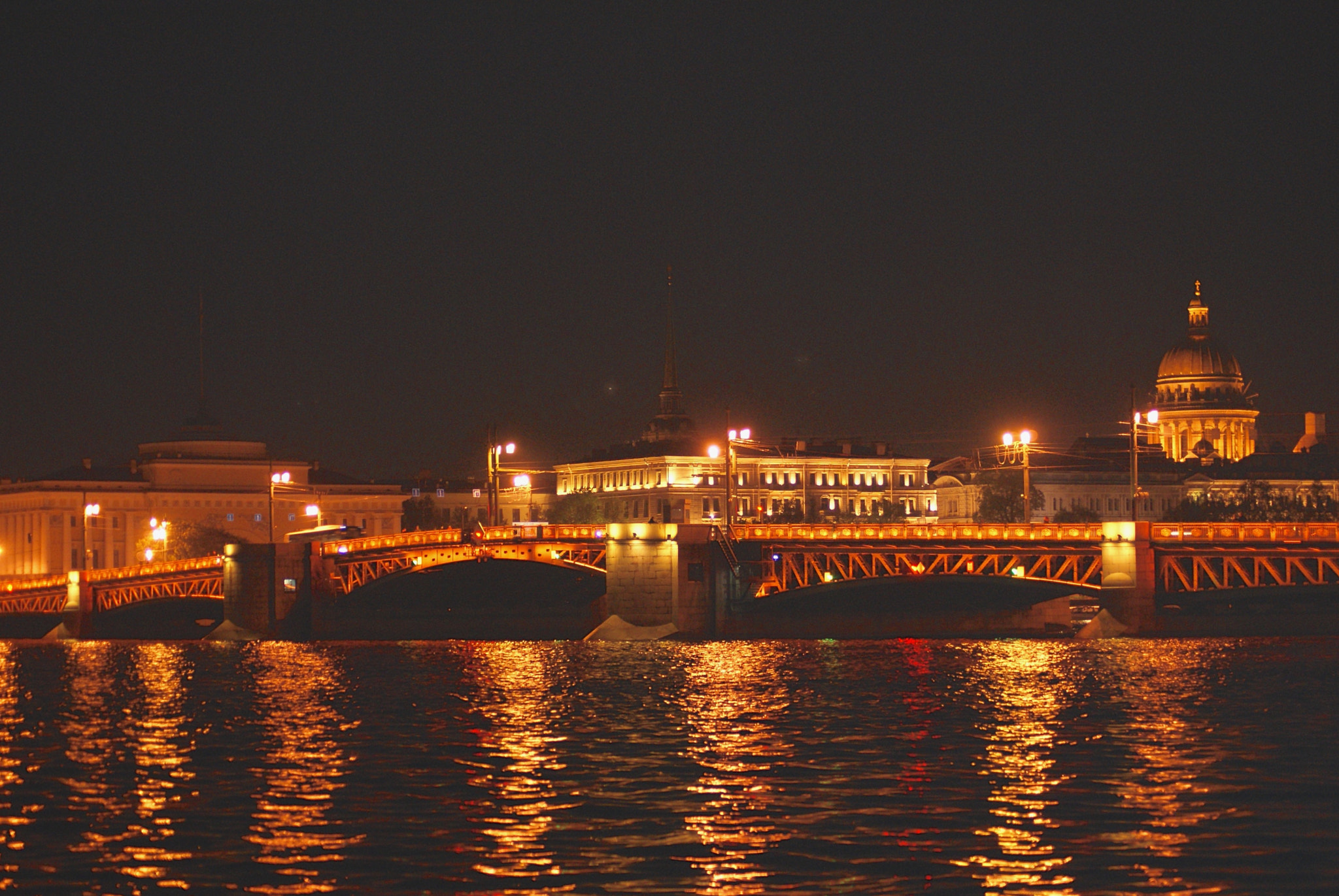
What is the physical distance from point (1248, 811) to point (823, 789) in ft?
27.9

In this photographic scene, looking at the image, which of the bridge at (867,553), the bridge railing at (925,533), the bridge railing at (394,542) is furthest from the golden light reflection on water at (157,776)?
the bridge railing at (925,533)

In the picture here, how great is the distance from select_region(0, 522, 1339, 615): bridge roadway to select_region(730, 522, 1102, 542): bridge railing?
0.23 feet

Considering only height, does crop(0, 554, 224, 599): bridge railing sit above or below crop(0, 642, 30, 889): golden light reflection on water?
above

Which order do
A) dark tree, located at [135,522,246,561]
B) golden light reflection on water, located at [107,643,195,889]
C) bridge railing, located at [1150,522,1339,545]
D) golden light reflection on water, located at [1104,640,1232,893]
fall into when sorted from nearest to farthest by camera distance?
golden light reflection on water, located at [107,643,195,889]
golden light reflection on water, located at [1104,640,1232,893]
bridge railing, located at [1150,522,1339,545]
dark tree, located at [135,522,246,561]

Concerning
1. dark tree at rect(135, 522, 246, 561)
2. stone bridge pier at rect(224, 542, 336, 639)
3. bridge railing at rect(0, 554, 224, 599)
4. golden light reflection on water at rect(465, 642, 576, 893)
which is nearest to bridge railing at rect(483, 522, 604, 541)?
stone bridge pier at rect(224, 542, 336, 639)

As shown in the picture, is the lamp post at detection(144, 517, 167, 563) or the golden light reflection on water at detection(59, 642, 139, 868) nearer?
the golden light reflection on water at detection(59, 642, 139, 868)

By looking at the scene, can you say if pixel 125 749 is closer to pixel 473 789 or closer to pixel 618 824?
pixel 473 789

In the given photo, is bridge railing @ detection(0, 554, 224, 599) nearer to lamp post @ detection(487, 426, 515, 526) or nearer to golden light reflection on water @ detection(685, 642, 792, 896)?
lamp post @ detection(487, 426, 515, 526)

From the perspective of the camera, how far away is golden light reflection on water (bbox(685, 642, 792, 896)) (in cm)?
3522

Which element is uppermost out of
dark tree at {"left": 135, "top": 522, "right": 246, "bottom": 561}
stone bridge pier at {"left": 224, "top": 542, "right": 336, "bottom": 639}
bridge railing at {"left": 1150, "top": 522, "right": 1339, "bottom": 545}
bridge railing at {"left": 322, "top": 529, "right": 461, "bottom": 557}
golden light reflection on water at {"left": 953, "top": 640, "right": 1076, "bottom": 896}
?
dark tree at {"left": 135, "top": 522, "right": 246, "bottom": 561}

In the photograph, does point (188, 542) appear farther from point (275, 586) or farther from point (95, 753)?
point (95, 753)

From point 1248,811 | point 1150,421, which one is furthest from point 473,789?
point 1150,421

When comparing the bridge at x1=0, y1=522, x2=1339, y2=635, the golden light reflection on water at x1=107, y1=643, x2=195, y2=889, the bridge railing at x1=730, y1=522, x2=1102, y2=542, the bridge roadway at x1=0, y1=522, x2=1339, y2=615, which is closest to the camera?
the golden light reflection on water at x1=107, y1=643, x2=195, y2=889

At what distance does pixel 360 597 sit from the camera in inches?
4537
